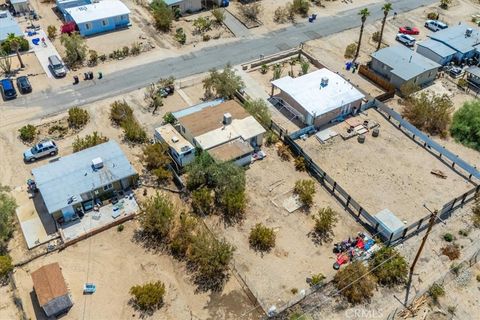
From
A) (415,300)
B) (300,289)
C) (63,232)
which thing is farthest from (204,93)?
(415,300)

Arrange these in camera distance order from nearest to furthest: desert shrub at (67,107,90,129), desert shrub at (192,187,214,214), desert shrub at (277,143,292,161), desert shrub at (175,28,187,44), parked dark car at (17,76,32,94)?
desert shrub at (192,187,214,214)
desert shrub at (277,143,292,161)
desert shrub at (67,107,90,129)
parked dark car at (17,76,32,94)
desert shrub at (175,28,187,44)

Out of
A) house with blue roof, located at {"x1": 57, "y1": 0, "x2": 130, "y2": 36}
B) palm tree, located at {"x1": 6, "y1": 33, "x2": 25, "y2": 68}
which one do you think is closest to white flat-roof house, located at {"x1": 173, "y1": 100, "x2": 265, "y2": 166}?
palm tree, located at {"x1": 6, "y1": 33, "x2": 25, "y2": 68}

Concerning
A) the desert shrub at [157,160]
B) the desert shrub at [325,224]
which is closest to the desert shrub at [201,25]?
the desert shrub at [157,160]

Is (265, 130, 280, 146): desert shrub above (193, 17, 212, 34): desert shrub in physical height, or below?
below

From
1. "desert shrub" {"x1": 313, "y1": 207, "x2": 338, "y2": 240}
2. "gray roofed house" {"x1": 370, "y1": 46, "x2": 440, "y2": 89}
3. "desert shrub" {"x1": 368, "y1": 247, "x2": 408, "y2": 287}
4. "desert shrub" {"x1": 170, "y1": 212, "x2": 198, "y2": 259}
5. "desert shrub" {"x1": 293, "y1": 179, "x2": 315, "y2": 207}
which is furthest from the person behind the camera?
"gray roofed house" {"x1": 370, "y1": 46, "x2": 440, "y2": 89}

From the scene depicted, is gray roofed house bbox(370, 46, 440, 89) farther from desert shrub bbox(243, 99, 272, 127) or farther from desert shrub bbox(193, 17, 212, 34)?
desert shrub bbox(193, 17, 212, 34)

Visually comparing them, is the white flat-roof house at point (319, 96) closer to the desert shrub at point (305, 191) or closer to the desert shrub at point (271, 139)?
the desert shrub at point (271, 139)
